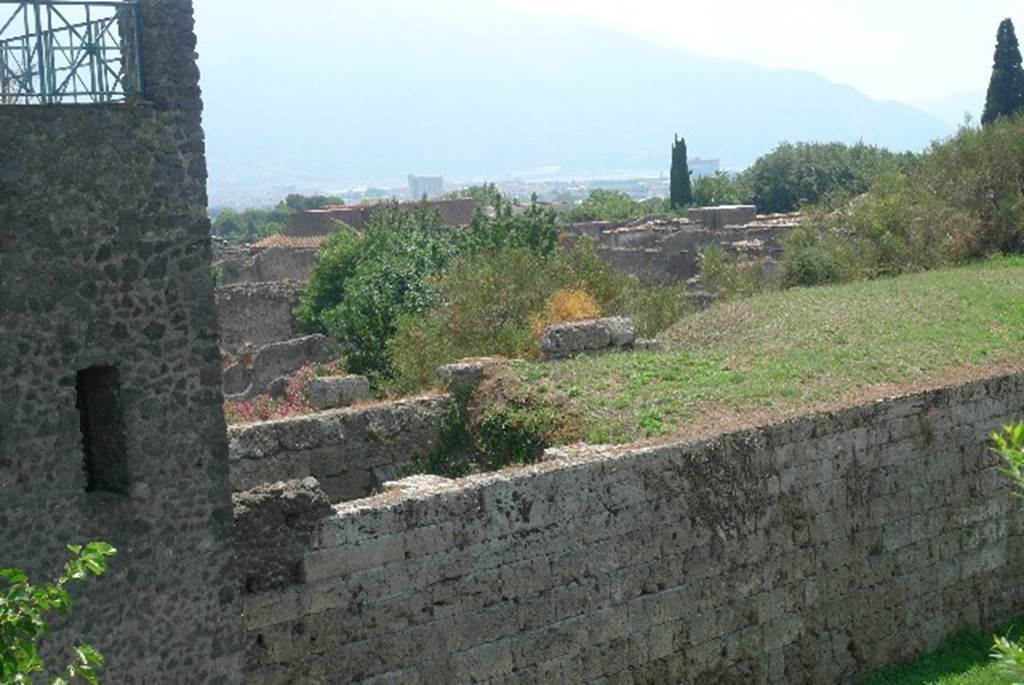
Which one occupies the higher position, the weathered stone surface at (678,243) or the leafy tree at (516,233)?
the leafy tree at (516,233)

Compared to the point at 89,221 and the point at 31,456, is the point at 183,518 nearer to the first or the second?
the point at 31,456

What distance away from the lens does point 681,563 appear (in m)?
13.5

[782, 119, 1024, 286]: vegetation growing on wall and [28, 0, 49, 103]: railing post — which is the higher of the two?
[28, 0, 49, 103]: railing post

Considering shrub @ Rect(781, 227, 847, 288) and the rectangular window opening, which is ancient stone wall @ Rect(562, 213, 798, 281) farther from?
the rectangular window opening

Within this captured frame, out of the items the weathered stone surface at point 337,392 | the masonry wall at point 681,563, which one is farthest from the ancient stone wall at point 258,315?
the masonry wall at point 681,563

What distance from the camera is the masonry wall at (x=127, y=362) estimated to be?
9672 mm

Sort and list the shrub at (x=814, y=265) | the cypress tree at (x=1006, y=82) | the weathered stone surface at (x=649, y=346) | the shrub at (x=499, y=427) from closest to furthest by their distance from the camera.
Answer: the shrub at (x=499, y=427) < the weathered stone surface at (x=649, y=346) < the shrub at (x=814, y=265) < the cypress tree at (x=1006, y=82)

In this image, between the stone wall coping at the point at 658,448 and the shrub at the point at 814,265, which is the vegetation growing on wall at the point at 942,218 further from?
the stone wall coping at the point at 658,448

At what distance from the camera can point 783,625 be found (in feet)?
47.1

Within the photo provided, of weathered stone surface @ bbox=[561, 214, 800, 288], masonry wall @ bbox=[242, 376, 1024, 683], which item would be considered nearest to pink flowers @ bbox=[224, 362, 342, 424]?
masonry wall @ bbox=[242, 376, 1024, 683]

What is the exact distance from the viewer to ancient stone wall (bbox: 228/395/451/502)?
14250 mm

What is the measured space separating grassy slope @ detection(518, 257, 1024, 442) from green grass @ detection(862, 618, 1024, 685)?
278 cm

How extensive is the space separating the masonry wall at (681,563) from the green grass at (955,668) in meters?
0.18

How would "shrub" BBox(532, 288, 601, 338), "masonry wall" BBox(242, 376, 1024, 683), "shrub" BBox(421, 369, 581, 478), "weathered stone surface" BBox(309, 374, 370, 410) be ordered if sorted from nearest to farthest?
"masonry wall" BBox(242, 376, 1024, 683), "shrub" BBox(421, 369, 581, 478), "weathered stone surface" BBox(309, 374, 370, 410), "shrub" BBox(532, 288, 601, 338)
